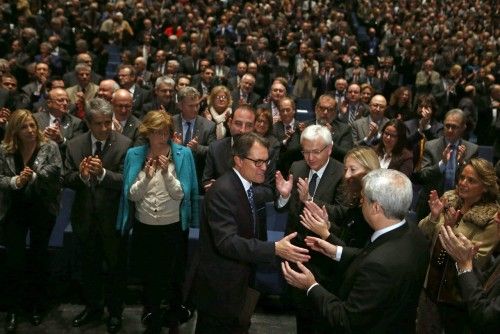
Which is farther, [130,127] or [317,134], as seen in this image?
[130,127]

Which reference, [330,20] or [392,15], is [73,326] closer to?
[330,20]

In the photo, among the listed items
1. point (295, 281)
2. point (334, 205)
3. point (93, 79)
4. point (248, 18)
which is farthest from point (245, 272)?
point (248, 18)

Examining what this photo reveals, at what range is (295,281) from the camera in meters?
2.46

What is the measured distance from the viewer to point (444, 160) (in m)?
4.32

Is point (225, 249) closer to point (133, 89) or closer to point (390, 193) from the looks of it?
point (390, 193)

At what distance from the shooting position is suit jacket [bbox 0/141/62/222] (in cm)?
364

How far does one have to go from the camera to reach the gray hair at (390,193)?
222cm

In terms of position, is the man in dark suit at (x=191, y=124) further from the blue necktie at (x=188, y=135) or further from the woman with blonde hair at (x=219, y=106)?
the woman with blonde hair at (x=219, y=106)

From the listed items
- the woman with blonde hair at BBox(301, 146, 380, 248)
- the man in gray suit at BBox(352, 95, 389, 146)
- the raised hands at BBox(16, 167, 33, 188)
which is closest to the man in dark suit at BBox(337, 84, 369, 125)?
the man in gray suit at BBox(352, 95, 389, 146)

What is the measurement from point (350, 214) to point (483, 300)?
78 cm

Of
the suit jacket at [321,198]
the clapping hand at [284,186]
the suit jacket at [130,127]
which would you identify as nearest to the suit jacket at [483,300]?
the suit jacket at [321,198]

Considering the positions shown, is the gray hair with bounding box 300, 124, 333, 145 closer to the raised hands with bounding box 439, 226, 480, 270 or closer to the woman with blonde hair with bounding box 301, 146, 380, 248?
the woman with blonde hair with bounding box 301, 146, 380, 248

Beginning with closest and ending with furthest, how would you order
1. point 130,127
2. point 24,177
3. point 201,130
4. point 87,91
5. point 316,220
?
1. point 316,220
2. point 24,177
3. point 130,127
4. point 201,130
5. point 87,91

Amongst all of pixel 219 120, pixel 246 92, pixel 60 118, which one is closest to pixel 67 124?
pixel 60 118
